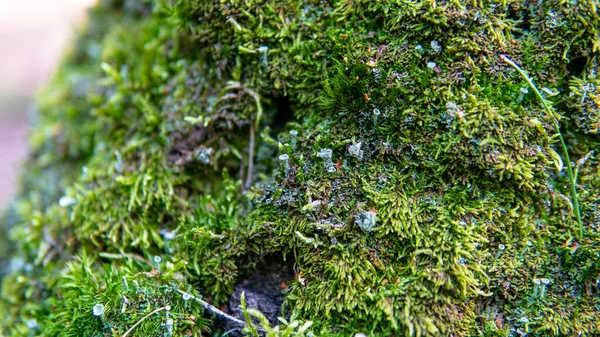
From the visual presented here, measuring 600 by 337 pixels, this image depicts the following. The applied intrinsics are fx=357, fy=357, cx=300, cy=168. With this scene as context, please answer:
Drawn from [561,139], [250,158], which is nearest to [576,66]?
[561,139]

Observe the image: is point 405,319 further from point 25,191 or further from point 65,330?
point 25,191

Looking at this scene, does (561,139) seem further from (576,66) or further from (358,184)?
(358,184)

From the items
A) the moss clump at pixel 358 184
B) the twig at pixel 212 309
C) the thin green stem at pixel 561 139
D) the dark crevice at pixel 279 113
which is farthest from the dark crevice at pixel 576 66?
the twig at pixel 212 309

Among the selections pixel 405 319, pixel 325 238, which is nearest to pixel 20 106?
pixel 325 238

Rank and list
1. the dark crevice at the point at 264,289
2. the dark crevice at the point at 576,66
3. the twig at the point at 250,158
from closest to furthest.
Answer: the dark crevice at the point at 264,289 < the dark crevice at the point at 576,66 < the twig at the point at 250,158

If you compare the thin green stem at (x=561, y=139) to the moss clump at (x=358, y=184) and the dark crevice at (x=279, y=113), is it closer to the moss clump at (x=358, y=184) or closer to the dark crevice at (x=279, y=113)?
the moss clump at (x=358, y=184)

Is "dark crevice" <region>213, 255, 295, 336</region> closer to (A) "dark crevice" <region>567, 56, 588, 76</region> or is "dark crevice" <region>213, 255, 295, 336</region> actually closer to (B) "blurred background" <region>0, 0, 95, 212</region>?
(A) "dark crevice" <region>567, 56, 588, 76</region>

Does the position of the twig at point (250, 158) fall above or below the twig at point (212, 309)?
above

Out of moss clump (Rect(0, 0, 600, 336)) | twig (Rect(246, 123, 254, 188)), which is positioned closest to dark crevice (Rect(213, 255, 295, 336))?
moss clump (Rect(0, 0, 600, 336))
